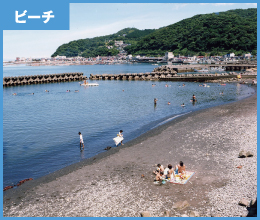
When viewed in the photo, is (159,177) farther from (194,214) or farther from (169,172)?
(194,214)

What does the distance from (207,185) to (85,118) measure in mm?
24741

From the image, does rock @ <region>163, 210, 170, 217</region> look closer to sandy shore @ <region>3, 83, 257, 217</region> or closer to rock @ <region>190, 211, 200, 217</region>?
sandy shore @ <region>3, 83, 257, 217</region>

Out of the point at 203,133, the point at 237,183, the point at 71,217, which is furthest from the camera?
the point at 203,133

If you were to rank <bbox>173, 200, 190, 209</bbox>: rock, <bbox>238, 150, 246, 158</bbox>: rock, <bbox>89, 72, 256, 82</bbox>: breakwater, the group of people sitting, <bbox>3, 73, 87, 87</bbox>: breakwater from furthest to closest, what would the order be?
<bbox>3, 73, 87, 87</bbox>: breakwater
<bbox>89, 72, 256, 82</bbox>: breakwater
<bbox>238, 150, 246, 158</bbox>: rock
the group of people sitting
<bbox>173, 200, 190, 209</bbox>: rock

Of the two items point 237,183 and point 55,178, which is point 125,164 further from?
point 237,183

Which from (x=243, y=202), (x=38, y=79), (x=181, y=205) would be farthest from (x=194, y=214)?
(x=38, y=79)

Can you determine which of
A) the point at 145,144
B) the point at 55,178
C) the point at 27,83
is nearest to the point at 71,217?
the point at 55,178

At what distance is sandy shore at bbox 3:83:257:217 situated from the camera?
1250 cm

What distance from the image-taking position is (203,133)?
2405 centimetres

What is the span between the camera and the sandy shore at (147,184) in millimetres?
12500

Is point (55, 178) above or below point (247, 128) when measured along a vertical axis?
below

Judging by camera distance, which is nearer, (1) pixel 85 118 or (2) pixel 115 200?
(2) pixel 115 200

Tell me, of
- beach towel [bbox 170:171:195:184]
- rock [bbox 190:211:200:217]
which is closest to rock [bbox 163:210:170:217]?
rock [bbox 190:211:200:217]

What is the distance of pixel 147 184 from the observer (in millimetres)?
14805
